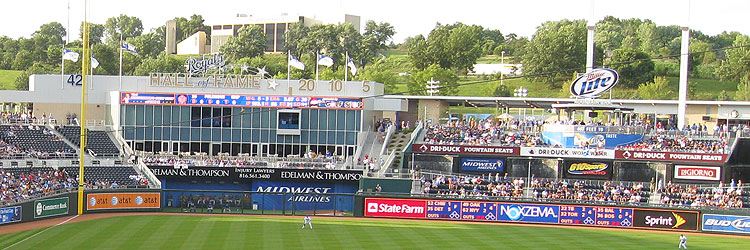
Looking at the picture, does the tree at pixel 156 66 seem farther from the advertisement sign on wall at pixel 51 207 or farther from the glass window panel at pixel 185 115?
the advertisement sign on wall at pixel 51 207

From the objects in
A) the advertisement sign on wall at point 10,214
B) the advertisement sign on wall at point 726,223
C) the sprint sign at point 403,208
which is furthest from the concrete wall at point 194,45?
the advertisement sign on wall at point 726,223

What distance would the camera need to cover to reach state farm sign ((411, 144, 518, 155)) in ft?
172

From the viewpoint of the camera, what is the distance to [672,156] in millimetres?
50312

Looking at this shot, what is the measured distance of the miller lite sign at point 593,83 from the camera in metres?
52.2

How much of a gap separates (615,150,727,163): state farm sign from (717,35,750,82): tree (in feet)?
178

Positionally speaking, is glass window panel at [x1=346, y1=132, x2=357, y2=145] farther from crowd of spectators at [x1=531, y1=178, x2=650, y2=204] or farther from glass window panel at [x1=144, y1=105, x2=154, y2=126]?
crowd of spectators at [x1=531, y1=178, x2=650, y2=204]

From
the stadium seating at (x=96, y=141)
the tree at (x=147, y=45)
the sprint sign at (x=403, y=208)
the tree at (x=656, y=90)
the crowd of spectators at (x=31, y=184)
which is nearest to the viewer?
the crowd of spectators at (x=31, y=184)

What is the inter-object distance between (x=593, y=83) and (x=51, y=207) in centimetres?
3407

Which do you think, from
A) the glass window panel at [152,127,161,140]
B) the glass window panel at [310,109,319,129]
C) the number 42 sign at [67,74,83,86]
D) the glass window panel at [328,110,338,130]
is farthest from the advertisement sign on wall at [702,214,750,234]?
the number 42 sign at [67,74,83,86]

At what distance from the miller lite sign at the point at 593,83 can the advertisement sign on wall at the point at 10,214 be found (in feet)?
112

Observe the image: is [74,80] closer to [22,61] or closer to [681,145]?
[681,145]

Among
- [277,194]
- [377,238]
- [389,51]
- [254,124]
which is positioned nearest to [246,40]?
[389,51]

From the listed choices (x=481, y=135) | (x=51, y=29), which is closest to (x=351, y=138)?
(x=481, y=135)

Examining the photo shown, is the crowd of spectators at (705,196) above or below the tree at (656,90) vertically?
below
